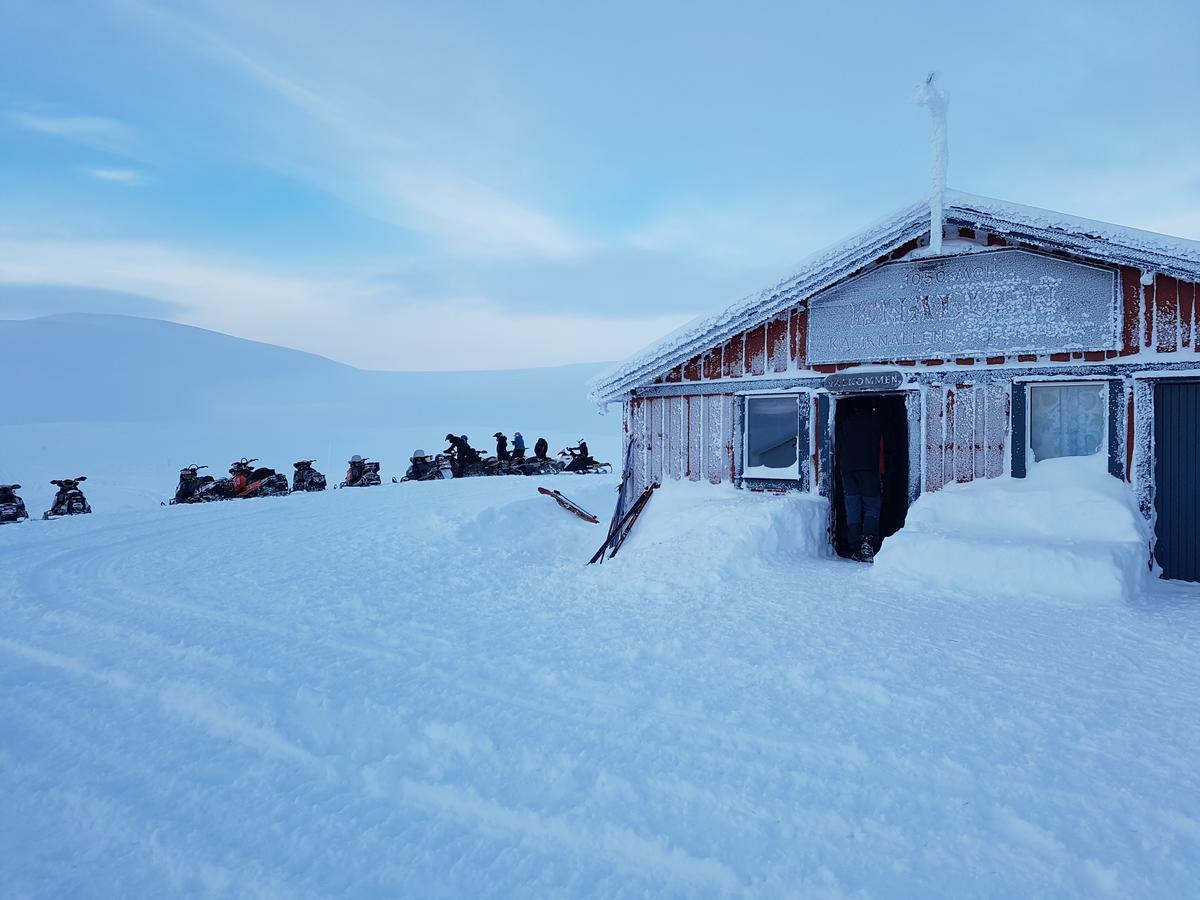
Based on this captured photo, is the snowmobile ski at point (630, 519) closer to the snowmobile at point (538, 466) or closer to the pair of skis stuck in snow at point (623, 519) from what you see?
the pair of skis stuck in snow at point (623, 519)

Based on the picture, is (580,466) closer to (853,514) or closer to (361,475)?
(361,475)

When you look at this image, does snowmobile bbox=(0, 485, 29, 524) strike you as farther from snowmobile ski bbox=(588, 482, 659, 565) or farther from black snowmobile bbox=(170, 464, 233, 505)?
snowmobile ski bbox=(588, 482, 659, 565)

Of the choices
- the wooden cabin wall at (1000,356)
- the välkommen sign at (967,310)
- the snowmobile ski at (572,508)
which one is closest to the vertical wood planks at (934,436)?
the wooden cabin wall at (1000,356)

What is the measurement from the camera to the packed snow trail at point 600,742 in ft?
9.42

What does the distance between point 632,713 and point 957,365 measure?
694cm

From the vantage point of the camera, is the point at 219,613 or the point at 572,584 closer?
the point at 219,613

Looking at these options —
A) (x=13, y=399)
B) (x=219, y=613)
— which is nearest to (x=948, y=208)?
(x=219, y=613)

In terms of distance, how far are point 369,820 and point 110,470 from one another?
28047 millimetres

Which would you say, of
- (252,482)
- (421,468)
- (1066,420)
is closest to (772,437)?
(1066,420)

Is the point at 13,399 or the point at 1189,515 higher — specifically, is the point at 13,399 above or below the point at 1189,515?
above

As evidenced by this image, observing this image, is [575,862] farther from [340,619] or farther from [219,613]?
[219,613]

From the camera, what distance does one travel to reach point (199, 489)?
55.6 ft

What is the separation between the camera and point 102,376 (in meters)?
75.1

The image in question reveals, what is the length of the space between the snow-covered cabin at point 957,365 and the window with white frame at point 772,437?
0.02m
